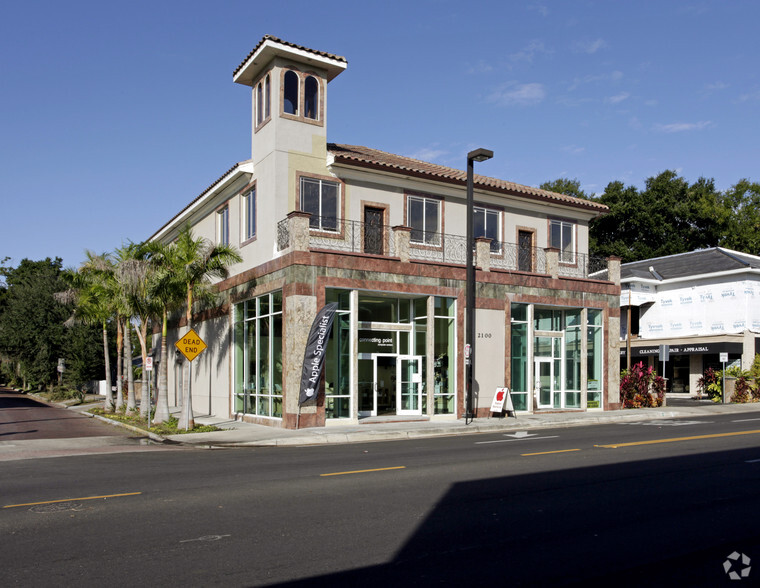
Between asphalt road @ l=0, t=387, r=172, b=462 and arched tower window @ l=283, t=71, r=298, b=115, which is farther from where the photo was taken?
arched tower window @ l=283, t=71, r=298, b=115

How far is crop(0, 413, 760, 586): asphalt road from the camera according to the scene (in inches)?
231

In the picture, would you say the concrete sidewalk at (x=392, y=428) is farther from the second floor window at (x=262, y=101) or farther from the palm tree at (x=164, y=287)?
the second floor window at (x=262, y=101)

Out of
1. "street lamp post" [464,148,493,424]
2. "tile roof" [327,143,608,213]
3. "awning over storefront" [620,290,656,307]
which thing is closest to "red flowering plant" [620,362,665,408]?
"tile roof" [327,143,608,213]

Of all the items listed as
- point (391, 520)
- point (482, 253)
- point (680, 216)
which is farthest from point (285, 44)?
point (680, 216)

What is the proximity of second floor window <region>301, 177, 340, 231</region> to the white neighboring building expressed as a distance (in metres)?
20.6

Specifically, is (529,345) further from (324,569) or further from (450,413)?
(324,569)

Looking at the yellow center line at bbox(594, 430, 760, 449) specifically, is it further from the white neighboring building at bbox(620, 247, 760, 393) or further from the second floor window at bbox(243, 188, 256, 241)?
the white neighboring building at bbox(620, 247, 760, 393)

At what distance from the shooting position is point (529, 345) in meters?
25.7

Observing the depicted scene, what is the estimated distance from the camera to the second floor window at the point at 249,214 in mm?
24500

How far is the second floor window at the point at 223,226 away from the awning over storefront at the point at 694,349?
81.4 feet

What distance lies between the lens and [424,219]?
25.4m

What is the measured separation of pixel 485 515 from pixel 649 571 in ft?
7.83

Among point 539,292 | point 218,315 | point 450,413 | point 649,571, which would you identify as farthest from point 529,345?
point 649,571

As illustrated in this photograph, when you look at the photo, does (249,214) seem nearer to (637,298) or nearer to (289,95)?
(289,95)
